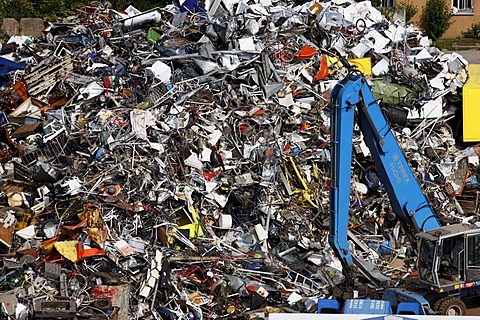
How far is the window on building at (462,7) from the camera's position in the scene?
30703 millimetres

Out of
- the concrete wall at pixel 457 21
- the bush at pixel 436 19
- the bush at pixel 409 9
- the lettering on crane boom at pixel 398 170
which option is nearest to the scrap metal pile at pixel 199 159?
the lettering on crane boom at pixel 398 170

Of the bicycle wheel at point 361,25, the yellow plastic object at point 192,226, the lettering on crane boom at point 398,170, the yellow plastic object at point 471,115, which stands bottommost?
the yellow plastic object at point 192,226

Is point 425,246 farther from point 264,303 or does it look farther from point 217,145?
point 217,145

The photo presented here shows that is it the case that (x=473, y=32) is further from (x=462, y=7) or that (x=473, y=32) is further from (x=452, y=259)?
(x=452, y=259)

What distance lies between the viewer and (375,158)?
1143cm

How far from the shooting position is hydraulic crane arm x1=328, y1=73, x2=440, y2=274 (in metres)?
11.0

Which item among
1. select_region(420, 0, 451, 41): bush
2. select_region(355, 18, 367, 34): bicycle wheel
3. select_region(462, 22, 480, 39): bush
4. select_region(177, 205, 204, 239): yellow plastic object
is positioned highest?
select_region(355, 18, 367, 34): bicycle wheel

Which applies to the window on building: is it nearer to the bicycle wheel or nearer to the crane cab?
the bicycle wheel

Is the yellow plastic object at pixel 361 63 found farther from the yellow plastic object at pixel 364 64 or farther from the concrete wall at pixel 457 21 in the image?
the concrete wall at pixel 457 21

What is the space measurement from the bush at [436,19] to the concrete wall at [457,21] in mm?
370

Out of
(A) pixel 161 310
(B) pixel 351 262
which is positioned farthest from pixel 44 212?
(B) pixel 351 262

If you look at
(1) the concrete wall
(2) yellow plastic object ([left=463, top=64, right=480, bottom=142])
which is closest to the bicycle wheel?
(2) yellow plastic object ([left=463, top=64, right=480, bottom=142])

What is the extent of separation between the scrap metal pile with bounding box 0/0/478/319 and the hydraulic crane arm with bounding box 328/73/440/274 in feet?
5.10

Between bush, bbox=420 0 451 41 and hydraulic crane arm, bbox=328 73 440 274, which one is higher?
hydraulic crane arm, bbox=328 73 440 274
